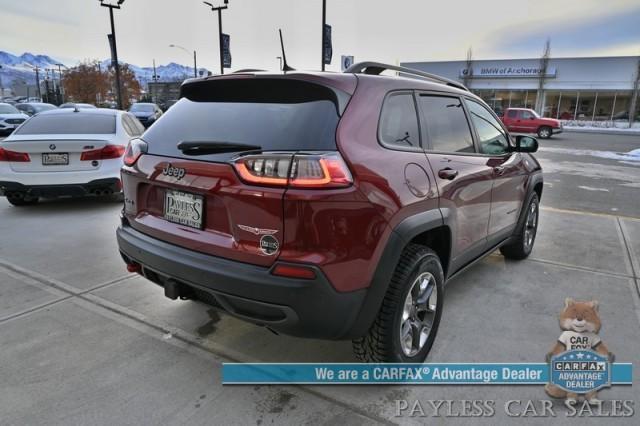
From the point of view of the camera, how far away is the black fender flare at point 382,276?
2.19m

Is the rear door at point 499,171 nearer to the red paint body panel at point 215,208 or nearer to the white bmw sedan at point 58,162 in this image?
the red paint body panel at point 215,208

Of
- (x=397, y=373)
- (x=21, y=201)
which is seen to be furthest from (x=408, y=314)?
(x=21, y=201)

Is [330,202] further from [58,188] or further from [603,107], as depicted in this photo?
[603,107]

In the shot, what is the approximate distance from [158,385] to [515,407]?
6.45ft

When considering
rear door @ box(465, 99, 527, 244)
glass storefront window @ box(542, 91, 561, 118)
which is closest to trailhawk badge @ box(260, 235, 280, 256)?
rear door @ box(465, 99, 527, 244)

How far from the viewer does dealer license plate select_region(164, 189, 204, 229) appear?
2.34 metres

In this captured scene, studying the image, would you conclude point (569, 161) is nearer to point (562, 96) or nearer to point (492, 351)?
point (492, 351)

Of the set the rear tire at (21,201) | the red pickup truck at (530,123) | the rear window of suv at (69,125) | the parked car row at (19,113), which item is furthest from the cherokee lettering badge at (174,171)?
the red pickup truck at (530,123)

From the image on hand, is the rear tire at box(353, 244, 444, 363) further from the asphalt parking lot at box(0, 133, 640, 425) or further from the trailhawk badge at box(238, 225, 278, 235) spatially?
the trailhawk badge at box(238, 225, 278, 235)

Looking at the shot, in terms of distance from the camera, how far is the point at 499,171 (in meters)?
3.71

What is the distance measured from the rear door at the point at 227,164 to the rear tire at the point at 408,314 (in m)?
0.73

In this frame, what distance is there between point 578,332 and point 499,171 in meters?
1.62

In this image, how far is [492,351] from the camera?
114 inches

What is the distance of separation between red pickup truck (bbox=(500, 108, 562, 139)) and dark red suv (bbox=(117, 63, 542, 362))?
2585cm
